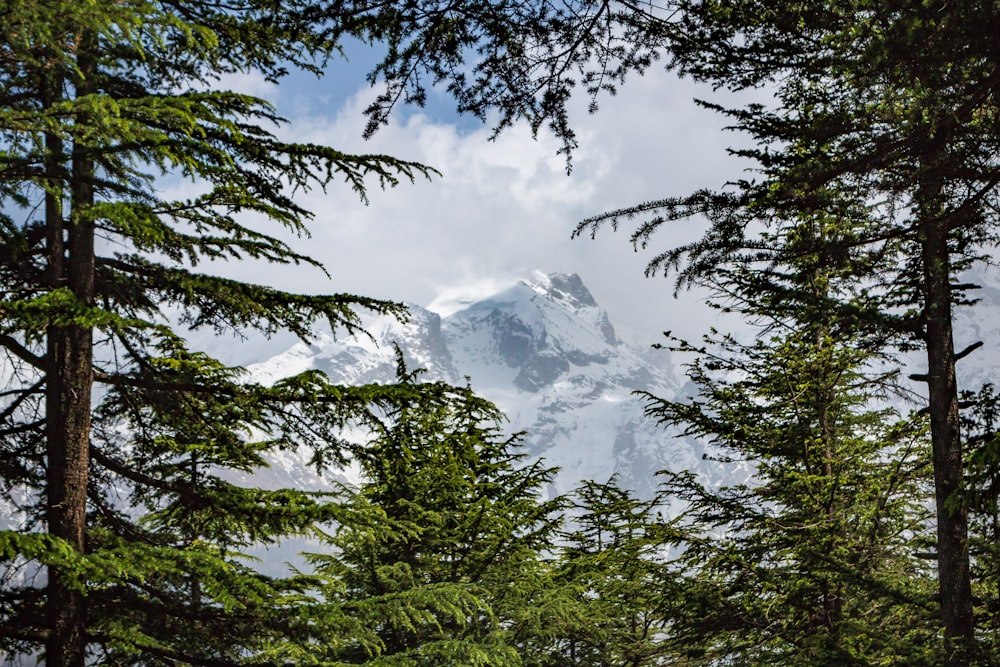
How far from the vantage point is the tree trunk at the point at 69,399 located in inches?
224

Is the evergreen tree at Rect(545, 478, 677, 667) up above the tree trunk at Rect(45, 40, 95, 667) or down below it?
below

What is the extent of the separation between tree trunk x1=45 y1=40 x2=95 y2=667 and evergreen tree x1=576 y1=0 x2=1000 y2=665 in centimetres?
446

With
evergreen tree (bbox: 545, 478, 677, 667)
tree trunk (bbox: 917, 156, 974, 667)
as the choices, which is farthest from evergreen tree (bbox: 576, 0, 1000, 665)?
evergreen tree (bbox: 545, 478, 677, 667)

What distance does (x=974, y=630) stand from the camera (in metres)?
7.55

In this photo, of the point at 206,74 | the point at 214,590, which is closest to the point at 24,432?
the point at 214,590

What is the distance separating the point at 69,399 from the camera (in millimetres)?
6105

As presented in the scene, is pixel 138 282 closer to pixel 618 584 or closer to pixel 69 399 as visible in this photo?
pixel 69 399

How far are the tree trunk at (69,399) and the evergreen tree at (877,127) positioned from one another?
14.6 feet

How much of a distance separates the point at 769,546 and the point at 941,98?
7.58 meters

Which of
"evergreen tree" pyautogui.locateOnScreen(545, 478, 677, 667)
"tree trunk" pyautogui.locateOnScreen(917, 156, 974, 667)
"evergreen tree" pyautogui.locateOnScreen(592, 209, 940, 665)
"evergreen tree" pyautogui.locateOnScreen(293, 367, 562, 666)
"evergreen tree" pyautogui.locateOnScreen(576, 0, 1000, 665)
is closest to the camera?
"evergreen tree" pyautogui.locateOnScreen(576, 0, 1000, 665)

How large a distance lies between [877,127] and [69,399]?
648cm

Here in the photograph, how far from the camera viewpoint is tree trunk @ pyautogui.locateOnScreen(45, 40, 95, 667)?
568cm

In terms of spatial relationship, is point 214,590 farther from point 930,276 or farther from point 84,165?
point 930,276

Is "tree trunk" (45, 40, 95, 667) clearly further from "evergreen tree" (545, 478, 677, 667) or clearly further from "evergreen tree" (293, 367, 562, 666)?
"evergreen tree" (545, 478, 677, 667)
